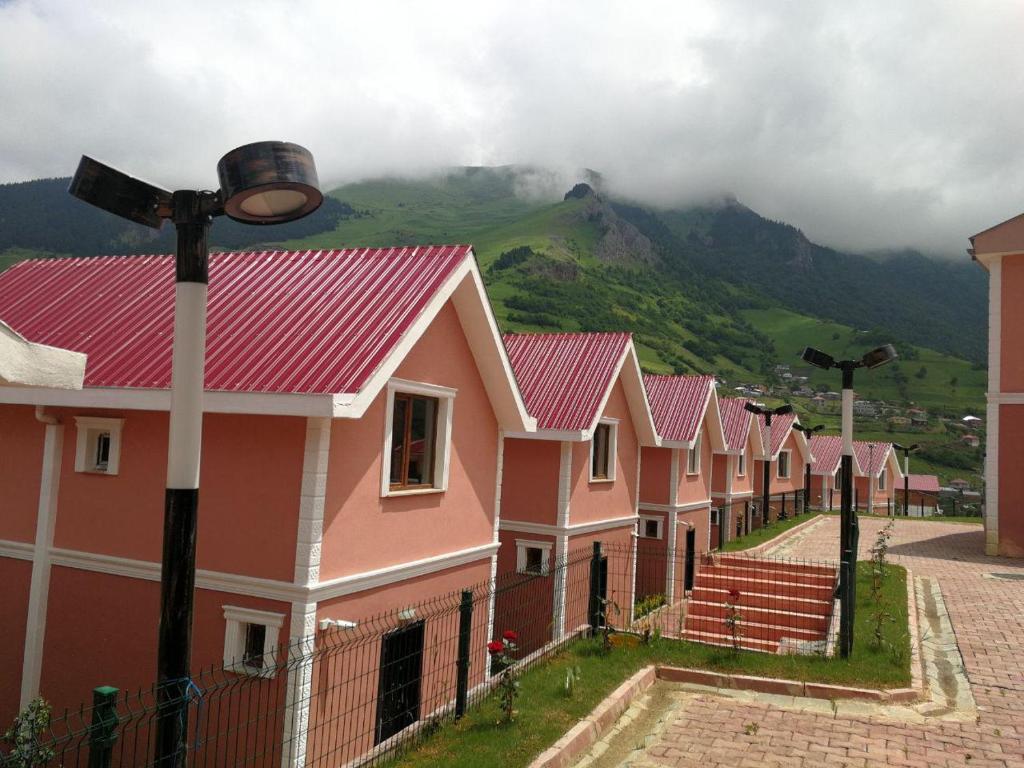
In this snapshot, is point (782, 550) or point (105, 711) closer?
point (105, 711)

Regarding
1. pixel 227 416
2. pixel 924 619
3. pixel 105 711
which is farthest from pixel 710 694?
pixel 105 711

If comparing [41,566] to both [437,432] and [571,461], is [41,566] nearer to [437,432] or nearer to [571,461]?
[437,432]

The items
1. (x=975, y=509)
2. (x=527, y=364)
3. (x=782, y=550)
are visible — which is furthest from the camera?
(x=975, y=509)

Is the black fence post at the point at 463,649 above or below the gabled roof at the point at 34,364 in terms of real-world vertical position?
below

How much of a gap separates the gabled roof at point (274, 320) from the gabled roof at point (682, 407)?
10938 millimetres

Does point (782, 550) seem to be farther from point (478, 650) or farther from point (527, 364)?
point (478, 650)

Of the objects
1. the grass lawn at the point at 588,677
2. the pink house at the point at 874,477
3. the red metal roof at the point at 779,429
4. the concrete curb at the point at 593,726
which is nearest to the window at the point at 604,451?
the grass lawn at the point at 588,677

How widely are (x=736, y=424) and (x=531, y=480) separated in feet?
60.6

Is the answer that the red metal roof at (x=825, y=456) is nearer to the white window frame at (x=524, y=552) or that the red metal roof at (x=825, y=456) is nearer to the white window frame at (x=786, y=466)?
the white window frame at (x=786, y=466)

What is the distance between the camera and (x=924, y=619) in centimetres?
1371

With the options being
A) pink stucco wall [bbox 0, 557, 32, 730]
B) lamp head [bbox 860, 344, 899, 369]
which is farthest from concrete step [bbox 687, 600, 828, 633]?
pink stucco wall [bbox 0, 557, 32, 730]

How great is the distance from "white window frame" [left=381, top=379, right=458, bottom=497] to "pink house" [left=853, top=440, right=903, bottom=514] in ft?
148

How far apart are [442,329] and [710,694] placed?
6157 mm

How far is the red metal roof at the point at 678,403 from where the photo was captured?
2198 centimetres
